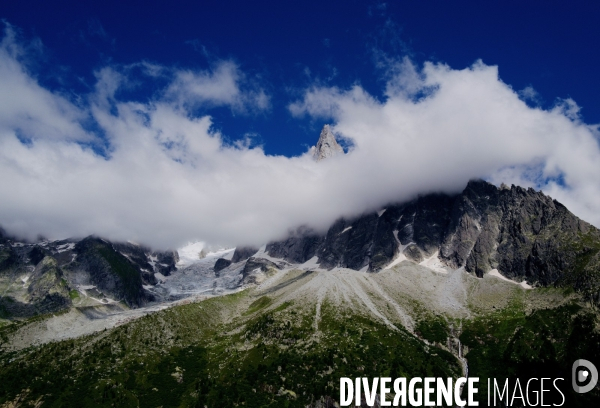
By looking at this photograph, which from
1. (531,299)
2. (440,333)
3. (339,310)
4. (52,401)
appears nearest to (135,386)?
(52,401)

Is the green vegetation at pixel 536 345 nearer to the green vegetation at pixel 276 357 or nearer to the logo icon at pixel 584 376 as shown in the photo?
the green vegetation at pixel 276 357

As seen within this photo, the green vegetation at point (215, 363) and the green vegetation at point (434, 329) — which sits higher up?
the green vegetation at point (434, 329)

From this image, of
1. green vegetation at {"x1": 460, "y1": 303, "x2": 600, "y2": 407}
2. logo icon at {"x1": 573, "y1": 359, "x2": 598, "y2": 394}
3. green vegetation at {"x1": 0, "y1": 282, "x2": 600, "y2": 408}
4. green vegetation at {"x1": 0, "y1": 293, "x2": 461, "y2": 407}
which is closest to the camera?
logo icon at {"x1": 573, "y1": 359, "x2": 598, "y2": 394}

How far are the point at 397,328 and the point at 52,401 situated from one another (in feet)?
417

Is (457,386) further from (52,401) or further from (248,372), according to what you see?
(52,401)

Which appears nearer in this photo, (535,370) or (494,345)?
(535,370)

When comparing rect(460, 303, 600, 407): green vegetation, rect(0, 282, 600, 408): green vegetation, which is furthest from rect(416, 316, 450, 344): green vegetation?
rect(460, 303, 600, 407): green vegetation

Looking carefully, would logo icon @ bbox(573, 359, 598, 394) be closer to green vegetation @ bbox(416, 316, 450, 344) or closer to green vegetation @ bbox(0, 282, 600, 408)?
green vegetation @ bbox(0, 282, 600, 408)

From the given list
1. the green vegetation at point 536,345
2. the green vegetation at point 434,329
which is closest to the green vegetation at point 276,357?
the green vegetation at point 536,345

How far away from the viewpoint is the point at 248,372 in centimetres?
12369

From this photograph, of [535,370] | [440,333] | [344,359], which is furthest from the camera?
[440,333]

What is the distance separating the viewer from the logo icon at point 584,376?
106m

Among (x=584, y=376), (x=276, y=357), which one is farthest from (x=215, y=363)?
(x=584, y=376)

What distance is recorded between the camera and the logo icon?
106m
